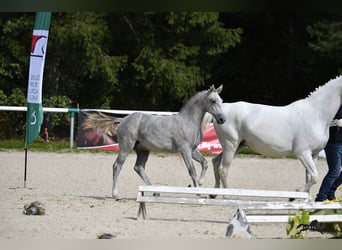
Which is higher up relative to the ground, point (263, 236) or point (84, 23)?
point (84, 23)

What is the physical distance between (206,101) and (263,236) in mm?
3036

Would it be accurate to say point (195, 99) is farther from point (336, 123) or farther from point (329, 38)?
point (329, 38)

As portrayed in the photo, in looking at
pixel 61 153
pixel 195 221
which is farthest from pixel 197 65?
pixel 195 221

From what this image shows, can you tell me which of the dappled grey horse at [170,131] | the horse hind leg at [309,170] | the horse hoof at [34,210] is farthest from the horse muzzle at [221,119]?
the horse hoof at [34,210]

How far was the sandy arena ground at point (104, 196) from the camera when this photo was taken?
22.1ft

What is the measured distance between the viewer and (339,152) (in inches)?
342

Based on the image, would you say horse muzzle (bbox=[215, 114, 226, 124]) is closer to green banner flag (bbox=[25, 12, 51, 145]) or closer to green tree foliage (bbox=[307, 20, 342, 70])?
green banner flag (bbox=[25, 12, 51, 145])

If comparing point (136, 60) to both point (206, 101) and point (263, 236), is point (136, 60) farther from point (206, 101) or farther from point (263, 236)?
point (263, 236)

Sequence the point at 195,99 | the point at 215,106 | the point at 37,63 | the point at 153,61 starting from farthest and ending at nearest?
the point at 153,61, the point at 37,63, the point at 195,99, the point at 215,106

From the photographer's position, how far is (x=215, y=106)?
30.2 feet

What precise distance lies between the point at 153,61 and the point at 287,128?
49.5ft

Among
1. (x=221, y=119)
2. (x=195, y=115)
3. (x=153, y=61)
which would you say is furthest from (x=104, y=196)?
(x=153, y=61)

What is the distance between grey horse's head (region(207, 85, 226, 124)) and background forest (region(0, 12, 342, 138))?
13015 mm

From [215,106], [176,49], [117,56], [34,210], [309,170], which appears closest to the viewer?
[34,210]
